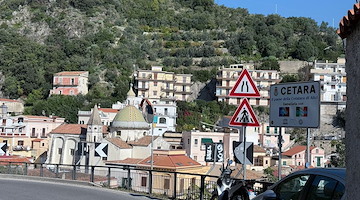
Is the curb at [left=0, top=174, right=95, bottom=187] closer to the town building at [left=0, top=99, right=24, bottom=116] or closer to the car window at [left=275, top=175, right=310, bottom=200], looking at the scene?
the car window at [left=275, top=175, right=310, bottom=200]

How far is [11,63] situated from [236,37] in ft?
160

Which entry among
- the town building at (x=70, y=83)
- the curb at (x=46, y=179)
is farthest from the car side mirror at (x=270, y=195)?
the town building at (x=70, y=83)

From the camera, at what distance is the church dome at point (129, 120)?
60969mm

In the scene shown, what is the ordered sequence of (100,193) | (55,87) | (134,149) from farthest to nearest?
(55,87) → (134,149) → (100,193)

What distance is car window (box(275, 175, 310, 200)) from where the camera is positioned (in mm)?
7203

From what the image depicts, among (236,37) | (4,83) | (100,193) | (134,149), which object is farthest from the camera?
(236,37)

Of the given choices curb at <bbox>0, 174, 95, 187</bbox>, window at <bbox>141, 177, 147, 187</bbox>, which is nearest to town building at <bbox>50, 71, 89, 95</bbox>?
curb at <bbox>0, 174, 95, 187</bbox>

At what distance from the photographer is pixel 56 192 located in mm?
14383

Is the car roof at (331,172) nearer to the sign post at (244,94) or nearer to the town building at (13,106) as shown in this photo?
the sign post at (244,94)

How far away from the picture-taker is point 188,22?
130 metres

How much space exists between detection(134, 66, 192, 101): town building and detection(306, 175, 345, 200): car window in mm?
83713

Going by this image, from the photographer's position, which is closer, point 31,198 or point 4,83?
point 31,198

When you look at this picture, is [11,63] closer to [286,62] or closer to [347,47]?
[286,62]

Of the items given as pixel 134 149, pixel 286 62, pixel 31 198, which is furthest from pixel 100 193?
pixel 286 62
